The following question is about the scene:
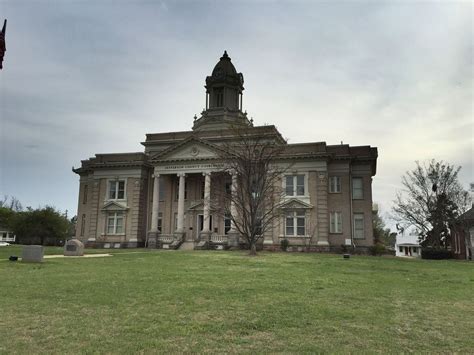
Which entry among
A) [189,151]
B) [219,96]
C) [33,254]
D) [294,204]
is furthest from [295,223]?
[33,254]

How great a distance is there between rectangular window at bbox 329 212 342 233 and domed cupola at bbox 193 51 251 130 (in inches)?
649

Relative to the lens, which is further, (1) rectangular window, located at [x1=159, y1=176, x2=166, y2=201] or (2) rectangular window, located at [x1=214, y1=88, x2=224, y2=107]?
(2) rectangular window, located at [x1=214, y1=88, x2=224, y2=107]

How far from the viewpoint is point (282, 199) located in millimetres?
39375

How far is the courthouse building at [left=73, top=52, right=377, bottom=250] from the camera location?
1547 inches

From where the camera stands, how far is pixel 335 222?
130 feet

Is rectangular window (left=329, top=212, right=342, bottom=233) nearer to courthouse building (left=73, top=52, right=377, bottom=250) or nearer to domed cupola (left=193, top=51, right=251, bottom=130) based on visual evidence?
courthouse building (left=73, top=52, right=377, bottom=250)

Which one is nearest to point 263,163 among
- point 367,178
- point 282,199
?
point 282,199

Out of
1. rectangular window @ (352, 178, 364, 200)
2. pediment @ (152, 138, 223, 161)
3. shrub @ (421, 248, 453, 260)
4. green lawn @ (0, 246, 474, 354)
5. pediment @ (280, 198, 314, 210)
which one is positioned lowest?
green lawn @ (0, 246, 474, 354)

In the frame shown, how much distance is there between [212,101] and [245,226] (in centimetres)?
2507


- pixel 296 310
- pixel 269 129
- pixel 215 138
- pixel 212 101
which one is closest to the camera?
pixel 296 310

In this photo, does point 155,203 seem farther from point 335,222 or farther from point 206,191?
point 335,222

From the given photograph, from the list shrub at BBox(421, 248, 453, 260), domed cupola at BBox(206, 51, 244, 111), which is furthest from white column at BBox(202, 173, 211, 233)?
shrub at BBox(421, 248, 453, 260)

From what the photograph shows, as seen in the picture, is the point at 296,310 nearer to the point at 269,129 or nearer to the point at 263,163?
the point at 263,163

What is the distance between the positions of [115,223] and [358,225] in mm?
25683
